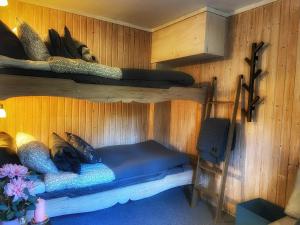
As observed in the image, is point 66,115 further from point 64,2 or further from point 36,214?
point 36,214

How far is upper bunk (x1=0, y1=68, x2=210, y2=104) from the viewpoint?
65.3 inches

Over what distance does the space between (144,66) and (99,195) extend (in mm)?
1977

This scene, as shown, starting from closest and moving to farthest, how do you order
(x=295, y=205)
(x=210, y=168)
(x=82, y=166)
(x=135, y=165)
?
(x=295, y=205)
(x=82, y=166)
(x=135, y=165)
(x=210, y=168)

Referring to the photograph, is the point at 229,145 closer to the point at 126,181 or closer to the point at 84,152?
the point at 126,181

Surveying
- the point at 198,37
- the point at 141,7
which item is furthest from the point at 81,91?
the point at 198,37

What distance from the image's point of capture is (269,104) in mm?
2238

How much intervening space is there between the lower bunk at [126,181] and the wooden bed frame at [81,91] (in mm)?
750

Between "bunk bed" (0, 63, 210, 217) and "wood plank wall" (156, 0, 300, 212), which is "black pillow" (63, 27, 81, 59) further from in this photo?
"wood plank wall" (156, 0, 300, 212)

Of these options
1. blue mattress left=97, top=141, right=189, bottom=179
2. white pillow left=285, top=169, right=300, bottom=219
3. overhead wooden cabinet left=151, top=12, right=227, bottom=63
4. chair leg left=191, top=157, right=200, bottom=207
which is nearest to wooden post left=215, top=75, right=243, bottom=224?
chair leg left=191, top=157, right=200, bottom=207

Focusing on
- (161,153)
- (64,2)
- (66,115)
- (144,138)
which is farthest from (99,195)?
(64,2)

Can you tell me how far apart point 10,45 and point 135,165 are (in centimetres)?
160

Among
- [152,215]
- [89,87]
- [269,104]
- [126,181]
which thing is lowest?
[152,215]

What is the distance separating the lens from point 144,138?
3.58 metres

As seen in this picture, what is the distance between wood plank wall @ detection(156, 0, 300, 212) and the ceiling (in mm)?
300
